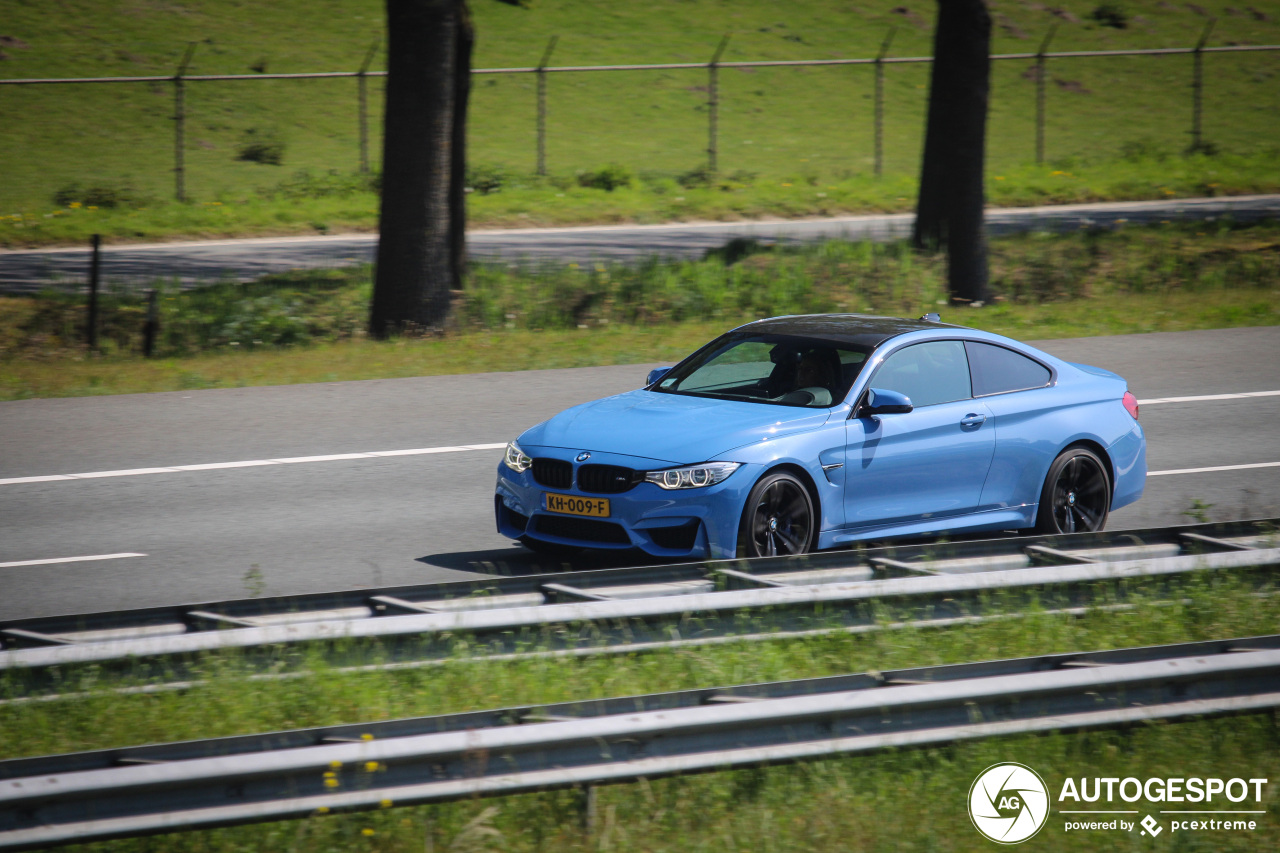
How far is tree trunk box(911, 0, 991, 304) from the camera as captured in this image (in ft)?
63.3

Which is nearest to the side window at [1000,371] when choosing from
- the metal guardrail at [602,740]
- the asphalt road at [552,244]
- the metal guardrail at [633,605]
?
the metal guardrail at [633,605]

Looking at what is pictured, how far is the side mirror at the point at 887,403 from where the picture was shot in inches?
319

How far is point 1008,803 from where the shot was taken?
4.83 meters

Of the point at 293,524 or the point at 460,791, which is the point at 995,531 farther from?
the point at 460,791

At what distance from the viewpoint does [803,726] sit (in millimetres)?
4750

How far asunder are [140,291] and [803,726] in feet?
49.2

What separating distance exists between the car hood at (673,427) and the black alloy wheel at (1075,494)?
1.74 metres

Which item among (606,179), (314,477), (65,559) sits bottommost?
(65,559)

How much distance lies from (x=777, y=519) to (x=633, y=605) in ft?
7.05

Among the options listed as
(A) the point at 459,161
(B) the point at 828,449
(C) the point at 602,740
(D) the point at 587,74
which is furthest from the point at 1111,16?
(C) the point at 602,740

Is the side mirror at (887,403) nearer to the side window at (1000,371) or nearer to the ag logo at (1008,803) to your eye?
the side window at (1000,371)

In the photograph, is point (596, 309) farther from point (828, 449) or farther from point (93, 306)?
point (828, 449)

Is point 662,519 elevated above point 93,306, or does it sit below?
below

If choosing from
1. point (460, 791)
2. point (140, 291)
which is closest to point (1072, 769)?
point (460, 791)
